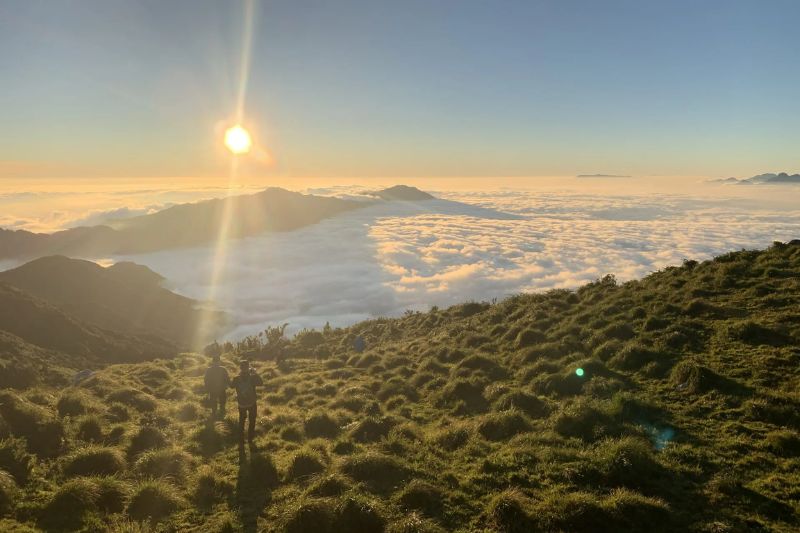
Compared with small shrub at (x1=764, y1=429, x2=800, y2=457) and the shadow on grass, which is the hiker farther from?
small shrub at (x1=764, y1=429, x2=800, y2=457)

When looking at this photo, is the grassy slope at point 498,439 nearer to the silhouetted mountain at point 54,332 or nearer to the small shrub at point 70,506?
the small shrub at point 70,506

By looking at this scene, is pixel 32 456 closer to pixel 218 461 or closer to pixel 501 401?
pixel 218 461

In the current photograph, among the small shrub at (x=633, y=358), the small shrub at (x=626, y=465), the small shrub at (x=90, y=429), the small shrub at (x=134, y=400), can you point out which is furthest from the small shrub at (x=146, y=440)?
the small shrub at (x=633, y=358)

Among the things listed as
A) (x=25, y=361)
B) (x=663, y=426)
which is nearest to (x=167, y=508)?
(x=663, y=426)

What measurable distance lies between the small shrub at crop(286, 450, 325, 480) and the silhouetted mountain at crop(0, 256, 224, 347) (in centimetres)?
8473

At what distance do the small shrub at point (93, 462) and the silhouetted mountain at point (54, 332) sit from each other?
3210 cm

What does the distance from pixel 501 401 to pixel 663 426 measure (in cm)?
475

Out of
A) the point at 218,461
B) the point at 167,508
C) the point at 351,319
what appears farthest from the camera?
the point at 351,319

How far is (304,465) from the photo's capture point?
10.9m

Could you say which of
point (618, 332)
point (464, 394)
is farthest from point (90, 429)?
point (618, 332)

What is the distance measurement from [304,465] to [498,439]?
5179mm

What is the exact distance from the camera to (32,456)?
34.7 feet

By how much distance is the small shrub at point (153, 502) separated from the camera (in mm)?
8727

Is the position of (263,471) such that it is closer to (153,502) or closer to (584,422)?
(153,502)
